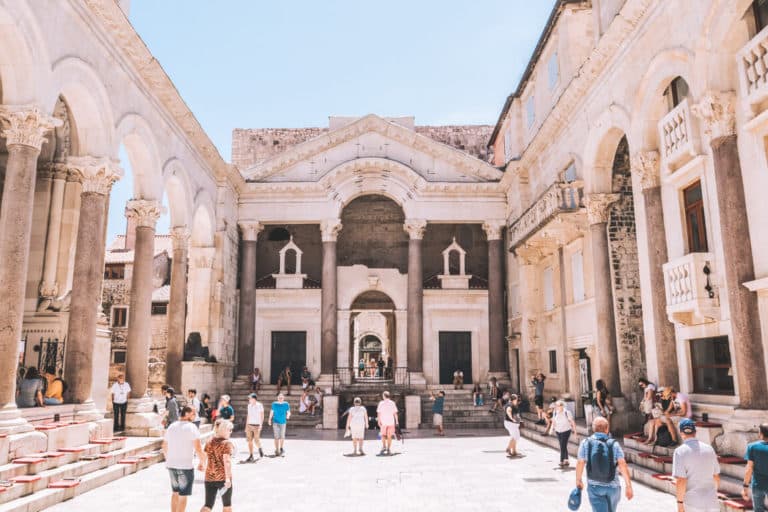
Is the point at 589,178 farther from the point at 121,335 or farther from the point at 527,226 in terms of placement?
the point at 121,335

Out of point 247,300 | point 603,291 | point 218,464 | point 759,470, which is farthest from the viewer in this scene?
point 247,300

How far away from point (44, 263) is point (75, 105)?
4520 mm

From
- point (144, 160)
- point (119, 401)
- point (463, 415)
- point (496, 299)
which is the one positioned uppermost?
point (144, 160)

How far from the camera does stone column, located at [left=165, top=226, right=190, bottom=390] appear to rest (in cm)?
2042

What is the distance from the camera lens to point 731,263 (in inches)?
411

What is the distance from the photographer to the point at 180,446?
7.26 m

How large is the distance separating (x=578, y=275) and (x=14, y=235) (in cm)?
1542

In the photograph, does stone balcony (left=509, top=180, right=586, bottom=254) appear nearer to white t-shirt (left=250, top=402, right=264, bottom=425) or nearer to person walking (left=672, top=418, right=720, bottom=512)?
white t-shirt (left=250, top=402, right=264, bottom=425)

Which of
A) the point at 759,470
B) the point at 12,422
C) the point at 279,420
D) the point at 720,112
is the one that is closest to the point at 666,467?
the point at 759,470

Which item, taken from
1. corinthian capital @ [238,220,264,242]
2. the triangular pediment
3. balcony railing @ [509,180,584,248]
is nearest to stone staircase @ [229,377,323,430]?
corinthian capital @ [238,220,264,242]

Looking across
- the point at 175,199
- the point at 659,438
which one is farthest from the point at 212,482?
the point at 175,199

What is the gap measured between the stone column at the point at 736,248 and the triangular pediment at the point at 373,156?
1561 centimetres

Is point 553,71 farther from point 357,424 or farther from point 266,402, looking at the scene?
point 266,402

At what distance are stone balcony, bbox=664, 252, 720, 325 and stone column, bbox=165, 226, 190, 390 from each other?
15069mm
